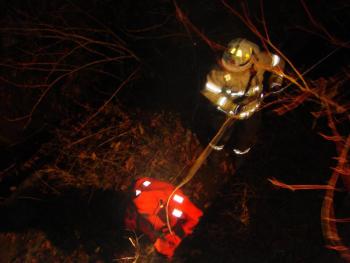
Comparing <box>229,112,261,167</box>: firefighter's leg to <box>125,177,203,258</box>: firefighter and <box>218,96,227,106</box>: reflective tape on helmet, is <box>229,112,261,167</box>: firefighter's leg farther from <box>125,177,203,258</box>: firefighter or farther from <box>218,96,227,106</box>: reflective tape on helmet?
<box>125,177,203,258</box>: firefighter

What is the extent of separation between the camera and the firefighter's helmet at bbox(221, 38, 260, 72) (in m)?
4.30

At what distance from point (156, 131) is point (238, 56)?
8.28 feet

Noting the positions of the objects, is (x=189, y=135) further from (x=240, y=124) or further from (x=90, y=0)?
(x=90, y=0)

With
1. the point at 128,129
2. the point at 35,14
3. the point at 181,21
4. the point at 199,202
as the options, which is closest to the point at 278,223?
the point at 199,202

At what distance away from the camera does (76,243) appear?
5.56 metres

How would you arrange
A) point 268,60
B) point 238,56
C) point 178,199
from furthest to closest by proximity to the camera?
point 268,60 → point 178,199 → point 238,56

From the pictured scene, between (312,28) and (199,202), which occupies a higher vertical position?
(312,28)

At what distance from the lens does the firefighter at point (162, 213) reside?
14.3ft

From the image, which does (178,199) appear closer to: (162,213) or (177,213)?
(177,213)

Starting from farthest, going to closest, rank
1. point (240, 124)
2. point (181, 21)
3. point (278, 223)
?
1. point (181, 21)
2. point (278, 223)
3. point (240, 124)

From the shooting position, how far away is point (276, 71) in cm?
442

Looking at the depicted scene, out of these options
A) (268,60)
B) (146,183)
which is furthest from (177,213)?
Answer: (268,60)

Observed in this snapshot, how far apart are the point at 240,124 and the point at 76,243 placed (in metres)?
3.57

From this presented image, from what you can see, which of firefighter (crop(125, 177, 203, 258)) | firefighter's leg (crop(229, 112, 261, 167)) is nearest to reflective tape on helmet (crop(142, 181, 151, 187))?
firefighter (crop(125, 177, 203, 258))
